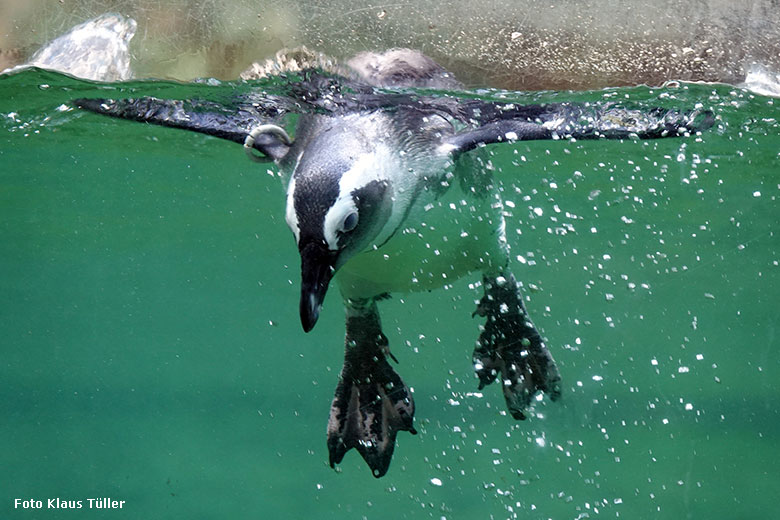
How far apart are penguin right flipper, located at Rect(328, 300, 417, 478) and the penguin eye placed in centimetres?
127

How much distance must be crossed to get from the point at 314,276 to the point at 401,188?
33.3 inches

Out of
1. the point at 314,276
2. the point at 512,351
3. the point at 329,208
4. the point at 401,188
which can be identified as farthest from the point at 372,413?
the point at 329,208

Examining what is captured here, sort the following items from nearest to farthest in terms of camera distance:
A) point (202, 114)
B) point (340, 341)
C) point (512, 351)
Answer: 1. point (512, 351)
2. point (202, 114)
3. point (340, 341)

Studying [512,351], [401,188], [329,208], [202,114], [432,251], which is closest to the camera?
[329,208]

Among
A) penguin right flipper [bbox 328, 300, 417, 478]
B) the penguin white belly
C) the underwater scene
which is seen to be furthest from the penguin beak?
the underwater scene

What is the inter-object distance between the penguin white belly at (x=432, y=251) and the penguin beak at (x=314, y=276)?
71 cm

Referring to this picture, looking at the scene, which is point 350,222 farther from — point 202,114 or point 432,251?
point 202,114

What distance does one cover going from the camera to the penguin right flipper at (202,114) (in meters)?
4.61

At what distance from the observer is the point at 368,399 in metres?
4.38

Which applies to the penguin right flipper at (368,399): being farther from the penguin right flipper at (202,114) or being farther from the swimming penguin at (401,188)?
the penguin right flipper at (202,114)

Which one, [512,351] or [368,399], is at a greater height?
[512,351]

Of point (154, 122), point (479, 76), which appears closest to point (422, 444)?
point (154, 122)

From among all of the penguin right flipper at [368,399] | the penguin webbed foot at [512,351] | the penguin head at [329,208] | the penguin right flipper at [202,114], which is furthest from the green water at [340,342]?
the penguin head at [329,208]

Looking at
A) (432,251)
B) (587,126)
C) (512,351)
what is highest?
(587,126)
